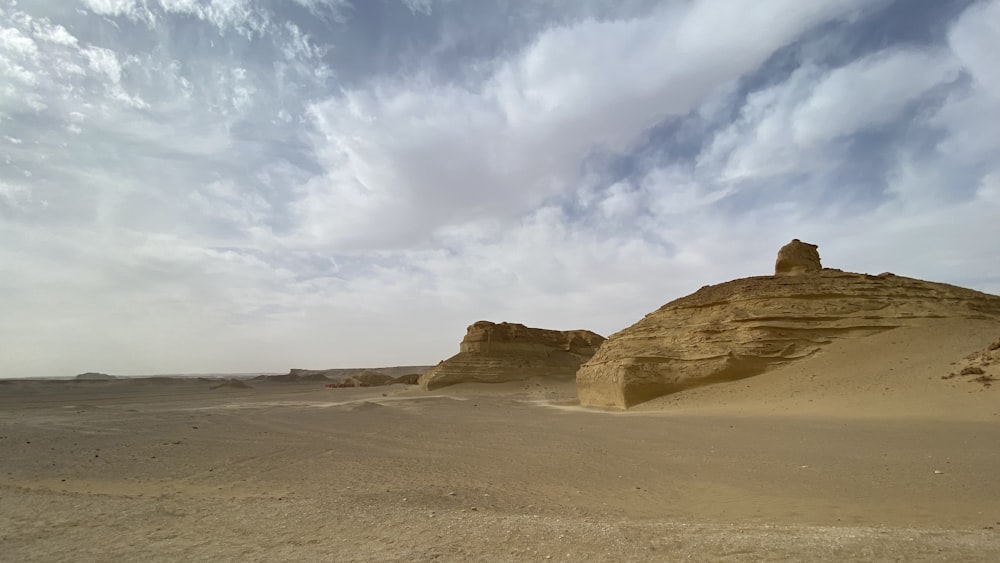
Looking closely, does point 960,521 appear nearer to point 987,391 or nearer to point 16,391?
point 987,391

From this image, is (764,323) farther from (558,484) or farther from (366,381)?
(366,381)

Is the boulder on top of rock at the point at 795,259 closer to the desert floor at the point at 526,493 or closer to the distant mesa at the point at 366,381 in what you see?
the desert floor at the point at 526,493

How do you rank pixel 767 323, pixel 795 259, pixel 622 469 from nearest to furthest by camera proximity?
pixel 622 469 → pixel 767 323 → pixel 795 259

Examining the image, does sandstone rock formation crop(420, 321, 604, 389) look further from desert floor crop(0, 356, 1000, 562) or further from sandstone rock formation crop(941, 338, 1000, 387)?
sandstone rock formation crop(941, 338, 1000, 387)

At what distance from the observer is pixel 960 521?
639 cm

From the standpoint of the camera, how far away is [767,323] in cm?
2283

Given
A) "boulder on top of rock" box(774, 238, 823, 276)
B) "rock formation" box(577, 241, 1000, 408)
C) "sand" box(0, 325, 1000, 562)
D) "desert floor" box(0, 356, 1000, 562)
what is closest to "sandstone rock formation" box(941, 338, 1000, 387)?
"sand" box(0, 325, 1000, 562)

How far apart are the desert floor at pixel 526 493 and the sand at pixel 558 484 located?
42 mm

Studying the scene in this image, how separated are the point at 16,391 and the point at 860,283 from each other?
79.3 meters

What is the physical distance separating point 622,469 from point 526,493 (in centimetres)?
279

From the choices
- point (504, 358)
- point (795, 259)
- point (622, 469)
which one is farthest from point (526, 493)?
point (504, 358)

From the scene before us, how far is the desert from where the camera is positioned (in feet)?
18.2

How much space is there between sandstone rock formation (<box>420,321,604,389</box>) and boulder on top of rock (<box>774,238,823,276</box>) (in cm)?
2356

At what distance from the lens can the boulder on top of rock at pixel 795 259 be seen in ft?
94.5
